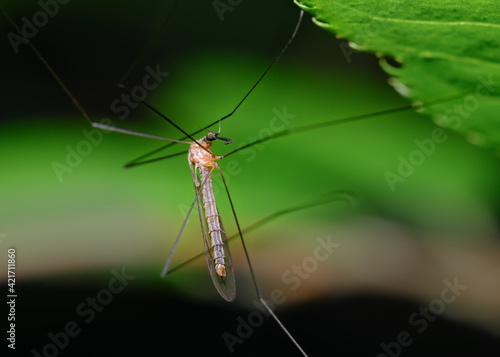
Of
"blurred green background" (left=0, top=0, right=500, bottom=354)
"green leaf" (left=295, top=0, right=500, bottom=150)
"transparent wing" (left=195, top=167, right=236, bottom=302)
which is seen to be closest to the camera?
"green leaf" (left=295, top=0, right=500, bottom=150)

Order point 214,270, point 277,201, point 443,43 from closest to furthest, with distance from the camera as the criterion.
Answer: point 443,43 < point 214,270 < point 277,201

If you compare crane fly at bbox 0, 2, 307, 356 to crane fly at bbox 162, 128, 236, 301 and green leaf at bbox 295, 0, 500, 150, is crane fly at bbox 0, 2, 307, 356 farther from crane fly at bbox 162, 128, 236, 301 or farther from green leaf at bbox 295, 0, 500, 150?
green leaf at bbox 295, 0, 500, 150

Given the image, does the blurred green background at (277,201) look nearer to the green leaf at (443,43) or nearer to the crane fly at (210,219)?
the crane fly at (210,219)

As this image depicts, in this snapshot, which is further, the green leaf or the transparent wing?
the transparent wing

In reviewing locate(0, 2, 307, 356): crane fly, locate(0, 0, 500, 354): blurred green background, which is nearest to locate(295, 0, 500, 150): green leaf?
locate(0, 2, 307, 356): crane fly

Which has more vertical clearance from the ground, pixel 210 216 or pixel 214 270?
pixel 210 216

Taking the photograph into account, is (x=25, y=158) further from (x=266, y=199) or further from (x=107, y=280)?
(x=266, y=199)

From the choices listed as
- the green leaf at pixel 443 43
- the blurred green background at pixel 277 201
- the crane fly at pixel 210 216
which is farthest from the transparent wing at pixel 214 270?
the green leaf at pixel 443 43

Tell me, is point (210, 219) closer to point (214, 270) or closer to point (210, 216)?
point (210, 216)

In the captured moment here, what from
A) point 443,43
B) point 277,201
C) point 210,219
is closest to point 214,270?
point 210,219
